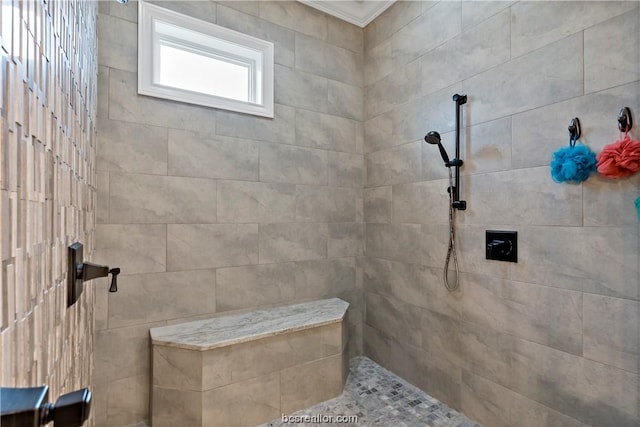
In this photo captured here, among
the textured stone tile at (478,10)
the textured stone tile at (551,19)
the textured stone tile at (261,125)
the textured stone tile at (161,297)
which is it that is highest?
the textured stone tile at (478,10)

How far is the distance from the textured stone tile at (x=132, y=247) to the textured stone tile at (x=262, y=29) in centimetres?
141

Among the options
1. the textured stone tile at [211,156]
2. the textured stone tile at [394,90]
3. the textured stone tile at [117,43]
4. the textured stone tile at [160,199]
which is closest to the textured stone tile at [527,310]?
the textured stone tile at [394,90]

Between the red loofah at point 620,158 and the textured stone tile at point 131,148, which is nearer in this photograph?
the red loofah at point 620,158

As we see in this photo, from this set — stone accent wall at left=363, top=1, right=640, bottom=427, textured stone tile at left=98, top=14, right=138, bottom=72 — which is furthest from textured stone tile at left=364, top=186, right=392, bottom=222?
textured stone tile at left=98, top=14, right=138, bottom=72

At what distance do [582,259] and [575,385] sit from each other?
22.4 inches

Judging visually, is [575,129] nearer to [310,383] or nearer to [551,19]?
[551,19]

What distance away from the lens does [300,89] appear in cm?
241

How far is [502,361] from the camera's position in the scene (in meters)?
1.71

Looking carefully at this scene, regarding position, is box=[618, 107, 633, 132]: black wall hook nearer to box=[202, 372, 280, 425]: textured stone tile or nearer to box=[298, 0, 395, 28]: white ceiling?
box=[298, 0, 395, 28]: white ceiling

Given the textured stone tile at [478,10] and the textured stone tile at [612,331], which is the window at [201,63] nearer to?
the textured stone tile at [478,10]

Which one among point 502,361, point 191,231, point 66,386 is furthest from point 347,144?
point 66,386

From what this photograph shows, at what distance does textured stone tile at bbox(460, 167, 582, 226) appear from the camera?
1.46m

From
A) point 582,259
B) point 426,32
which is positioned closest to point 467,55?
point 426,32

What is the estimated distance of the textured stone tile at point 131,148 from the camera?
1.79 metres
